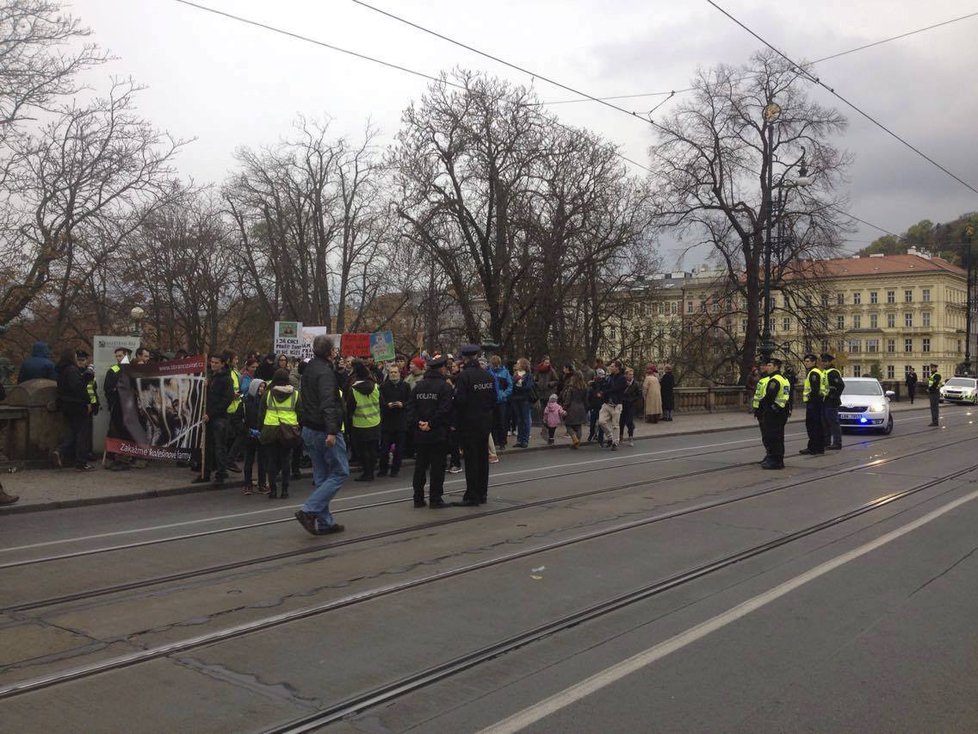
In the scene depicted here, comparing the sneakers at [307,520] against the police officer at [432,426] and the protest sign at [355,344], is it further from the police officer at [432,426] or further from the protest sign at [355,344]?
the protest sign at [355,344]

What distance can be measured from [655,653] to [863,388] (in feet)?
65.0

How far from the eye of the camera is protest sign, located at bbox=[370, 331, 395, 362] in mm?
19141

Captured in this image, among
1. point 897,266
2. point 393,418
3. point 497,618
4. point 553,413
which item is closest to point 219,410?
point 393,418

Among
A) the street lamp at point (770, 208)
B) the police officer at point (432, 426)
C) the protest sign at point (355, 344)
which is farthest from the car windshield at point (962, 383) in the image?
the police officer at point (432, 426)

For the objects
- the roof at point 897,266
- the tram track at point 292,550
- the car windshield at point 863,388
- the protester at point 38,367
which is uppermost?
the roof at point 897,266

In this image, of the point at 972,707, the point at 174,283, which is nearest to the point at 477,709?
the point at 972,707

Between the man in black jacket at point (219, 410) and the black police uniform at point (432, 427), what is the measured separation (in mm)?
3289

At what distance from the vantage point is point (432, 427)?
9867 mm

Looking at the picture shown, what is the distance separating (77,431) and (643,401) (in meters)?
18.4

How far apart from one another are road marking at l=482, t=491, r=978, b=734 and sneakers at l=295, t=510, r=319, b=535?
4.00m

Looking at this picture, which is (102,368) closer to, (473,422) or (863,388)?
(473,422)

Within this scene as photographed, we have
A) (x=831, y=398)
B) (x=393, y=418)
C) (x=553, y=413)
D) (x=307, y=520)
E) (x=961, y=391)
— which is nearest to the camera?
(x=307, y=520)

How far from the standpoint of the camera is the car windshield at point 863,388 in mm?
22516

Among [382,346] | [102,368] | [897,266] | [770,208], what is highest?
[897,266]
